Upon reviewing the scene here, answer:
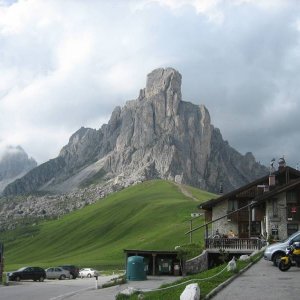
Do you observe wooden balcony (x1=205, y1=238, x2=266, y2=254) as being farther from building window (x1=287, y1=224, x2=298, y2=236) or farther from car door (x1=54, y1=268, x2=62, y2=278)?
car door (x1=54, y1=268, x2=62, y2=278)

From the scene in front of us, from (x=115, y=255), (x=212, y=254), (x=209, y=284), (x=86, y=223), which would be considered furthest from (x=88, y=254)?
(x=209, y=284)

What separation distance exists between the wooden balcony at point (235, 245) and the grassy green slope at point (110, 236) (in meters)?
48.4

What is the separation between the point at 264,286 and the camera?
2361cm

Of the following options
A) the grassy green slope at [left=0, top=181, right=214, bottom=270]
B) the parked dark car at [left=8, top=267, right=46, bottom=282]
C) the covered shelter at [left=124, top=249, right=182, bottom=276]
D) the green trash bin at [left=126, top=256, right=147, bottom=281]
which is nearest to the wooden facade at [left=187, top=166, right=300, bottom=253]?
the covered shelter at [left=124, top=249, right=182, bottom=276]

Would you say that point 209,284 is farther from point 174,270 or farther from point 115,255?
point 115,255

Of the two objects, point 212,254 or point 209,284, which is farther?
point 212,254

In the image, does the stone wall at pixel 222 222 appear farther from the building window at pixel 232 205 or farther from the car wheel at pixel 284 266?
the car wheel at pixel 284 266

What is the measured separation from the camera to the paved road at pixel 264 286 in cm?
2055

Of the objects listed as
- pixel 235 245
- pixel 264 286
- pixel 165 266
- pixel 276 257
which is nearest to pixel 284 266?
pixel 276 257

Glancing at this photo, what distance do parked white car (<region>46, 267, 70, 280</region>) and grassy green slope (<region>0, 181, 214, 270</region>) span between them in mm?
25502

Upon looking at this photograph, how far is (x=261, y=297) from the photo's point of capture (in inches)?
798

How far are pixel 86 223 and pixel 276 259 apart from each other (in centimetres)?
15493

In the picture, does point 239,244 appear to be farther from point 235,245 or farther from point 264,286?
point 264,286

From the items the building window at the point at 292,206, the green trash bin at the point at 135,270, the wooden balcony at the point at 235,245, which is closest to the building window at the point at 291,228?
the building window at the point at 292,206
